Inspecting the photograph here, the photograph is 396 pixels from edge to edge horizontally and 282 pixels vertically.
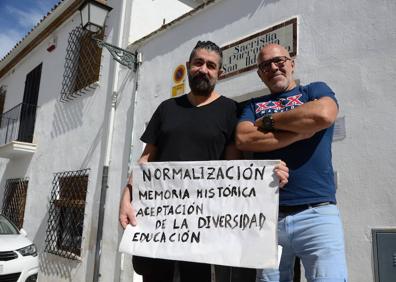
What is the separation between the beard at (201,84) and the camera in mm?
2299

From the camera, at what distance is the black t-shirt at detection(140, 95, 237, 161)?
223cm

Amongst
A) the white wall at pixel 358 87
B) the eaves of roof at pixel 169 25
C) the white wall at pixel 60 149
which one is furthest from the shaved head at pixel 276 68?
the white wall at pixel 60 149

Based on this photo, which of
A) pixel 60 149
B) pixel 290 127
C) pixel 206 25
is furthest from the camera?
pixel 60 149

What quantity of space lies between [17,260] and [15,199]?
4723 mm

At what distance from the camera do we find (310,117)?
1966 millimetres

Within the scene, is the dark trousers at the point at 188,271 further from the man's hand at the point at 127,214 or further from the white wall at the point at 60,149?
the white wall at the point at 60,149

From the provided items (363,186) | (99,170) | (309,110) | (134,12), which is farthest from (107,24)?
(309,110)

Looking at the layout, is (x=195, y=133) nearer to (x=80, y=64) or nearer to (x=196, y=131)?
(x=196, y=131)

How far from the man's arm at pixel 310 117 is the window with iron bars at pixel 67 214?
18.9 feet

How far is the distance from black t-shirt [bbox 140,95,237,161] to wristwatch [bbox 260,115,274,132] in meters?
0.22

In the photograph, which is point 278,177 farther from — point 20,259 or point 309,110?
point 20,259

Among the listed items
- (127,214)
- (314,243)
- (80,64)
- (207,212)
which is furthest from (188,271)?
(80,64)

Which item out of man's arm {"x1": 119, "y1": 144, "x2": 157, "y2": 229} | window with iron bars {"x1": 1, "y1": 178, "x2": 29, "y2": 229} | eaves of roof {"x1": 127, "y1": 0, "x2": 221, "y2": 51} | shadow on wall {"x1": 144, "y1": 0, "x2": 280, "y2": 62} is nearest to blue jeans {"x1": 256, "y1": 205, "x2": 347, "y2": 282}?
man's arm {"x1": 119, "y1": 144, "x2": 157, "y2": 229}

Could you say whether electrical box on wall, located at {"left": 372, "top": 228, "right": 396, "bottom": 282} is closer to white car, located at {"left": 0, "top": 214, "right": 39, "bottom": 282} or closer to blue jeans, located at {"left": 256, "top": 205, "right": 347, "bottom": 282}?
blue jeans, located at {"left": 256, "top": 205, "right": 347, "bottom": 282}
